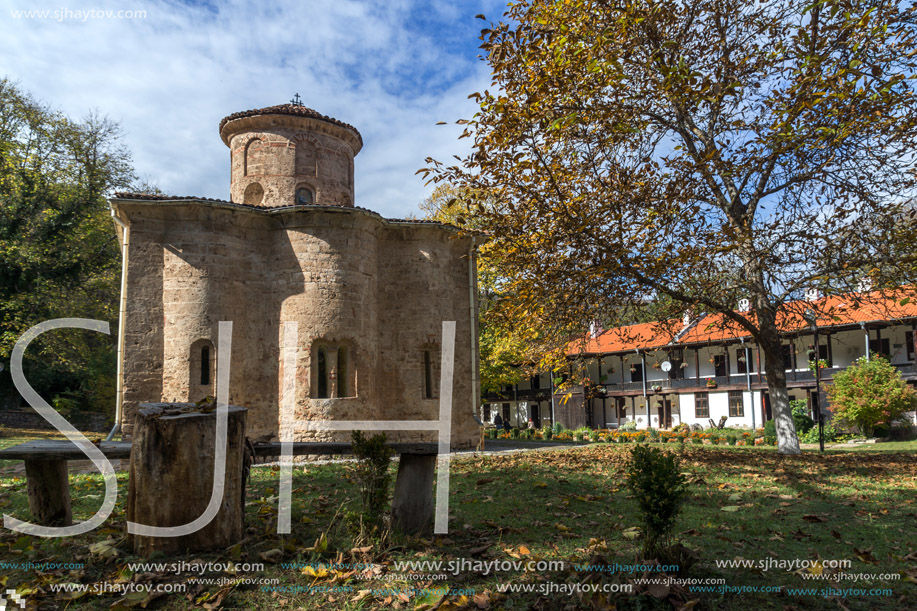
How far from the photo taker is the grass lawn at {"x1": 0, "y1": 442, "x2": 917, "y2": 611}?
12.8ft

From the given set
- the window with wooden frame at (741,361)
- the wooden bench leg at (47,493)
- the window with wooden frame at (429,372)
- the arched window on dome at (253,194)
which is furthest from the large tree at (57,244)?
the window with wooden frame at (741,361)

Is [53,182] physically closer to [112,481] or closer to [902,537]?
[112,481]

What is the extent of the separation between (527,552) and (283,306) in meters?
10.2

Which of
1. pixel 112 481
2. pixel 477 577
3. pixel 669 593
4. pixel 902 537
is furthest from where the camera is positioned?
pixel 112 481

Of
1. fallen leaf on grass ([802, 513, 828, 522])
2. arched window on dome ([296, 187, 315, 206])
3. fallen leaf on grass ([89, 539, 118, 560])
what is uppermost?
arched window on dome ([296, 187, 315, 206])

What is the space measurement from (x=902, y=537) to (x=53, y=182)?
29247mm

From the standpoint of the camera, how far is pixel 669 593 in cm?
388

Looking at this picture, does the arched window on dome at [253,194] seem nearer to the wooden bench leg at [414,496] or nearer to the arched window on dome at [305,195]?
the arched window on dome at [305,195]

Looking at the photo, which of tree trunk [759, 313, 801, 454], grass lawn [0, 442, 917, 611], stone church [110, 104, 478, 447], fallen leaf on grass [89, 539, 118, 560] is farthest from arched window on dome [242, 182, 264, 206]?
fallen leaf on grass [89, 539, 118, 560]

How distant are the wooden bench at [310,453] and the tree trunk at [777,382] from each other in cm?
854

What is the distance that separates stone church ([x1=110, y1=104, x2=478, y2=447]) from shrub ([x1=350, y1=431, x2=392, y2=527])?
8.46 meters

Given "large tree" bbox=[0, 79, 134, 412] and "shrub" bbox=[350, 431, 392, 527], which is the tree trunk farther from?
"large tree" bbox=[0, 79, 134, 412]

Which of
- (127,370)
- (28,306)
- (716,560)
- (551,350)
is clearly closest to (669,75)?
(551,350)

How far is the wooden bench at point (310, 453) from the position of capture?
5109 mm
